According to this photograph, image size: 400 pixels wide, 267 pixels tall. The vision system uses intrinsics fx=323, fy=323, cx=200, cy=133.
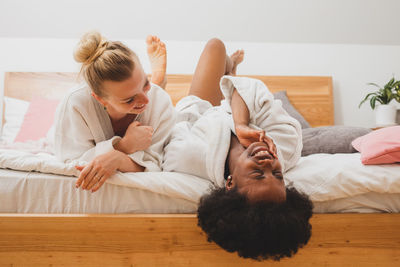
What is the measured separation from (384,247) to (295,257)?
25cm

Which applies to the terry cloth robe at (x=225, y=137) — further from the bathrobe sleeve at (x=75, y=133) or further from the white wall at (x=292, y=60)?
the white wall at (x=292, y=60)

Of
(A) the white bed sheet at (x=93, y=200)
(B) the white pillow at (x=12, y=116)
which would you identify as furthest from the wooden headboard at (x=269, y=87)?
(A) the white bed sheet at (x=93, y=200)

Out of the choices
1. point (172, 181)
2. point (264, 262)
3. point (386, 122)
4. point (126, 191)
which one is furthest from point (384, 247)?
point (386, 122)

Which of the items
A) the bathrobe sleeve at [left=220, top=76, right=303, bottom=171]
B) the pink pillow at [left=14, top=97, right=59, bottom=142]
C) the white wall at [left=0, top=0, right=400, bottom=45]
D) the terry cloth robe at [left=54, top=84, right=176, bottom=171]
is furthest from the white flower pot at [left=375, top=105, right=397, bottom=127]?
the pink pillow at [left=14, top=97, right=59, bottom=142]

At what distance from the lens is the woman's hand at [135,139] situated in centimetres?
103

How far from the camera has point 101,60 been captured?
96 cm

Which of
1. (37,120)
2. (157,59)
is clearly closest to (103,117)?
(157,59)

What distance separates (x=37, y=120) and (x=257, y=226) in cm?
179

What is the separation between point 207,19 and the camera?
2.42 metres

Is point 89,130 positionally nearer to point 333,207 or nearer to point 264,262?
point 264,262

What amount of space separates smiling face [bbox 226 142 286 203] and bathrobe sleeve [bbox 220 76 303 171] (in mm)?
181

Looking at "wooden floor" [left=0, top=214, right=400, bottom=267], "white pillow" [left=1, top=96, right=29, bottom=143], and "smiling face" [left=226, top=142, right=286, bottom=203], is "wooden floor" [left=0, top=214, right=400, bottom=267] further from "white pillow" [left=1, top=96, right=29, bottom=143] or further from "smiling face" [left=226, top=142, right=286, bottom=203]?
"white pillow" [left=1, top=96, right=29, bottom=143]

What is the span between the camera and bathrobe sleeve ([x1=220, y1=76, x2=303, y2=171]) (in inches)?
41.8

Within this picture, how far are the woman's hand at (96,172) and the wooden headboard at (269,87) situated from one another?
4.87 feet
